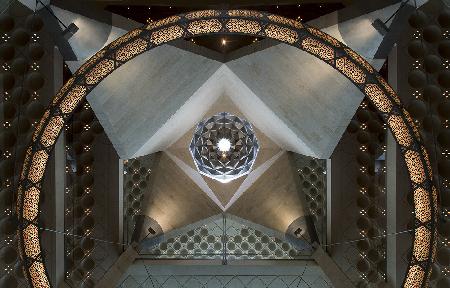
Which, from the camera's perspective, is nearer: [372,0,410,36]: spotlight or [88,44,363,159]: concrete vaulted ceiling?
[372,0,410,36]: spotlight

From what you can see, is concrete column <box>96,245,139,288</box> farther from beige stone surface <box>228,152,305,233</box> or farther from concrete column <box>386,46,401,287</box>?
concrete column <box>386,46,401,287</box>

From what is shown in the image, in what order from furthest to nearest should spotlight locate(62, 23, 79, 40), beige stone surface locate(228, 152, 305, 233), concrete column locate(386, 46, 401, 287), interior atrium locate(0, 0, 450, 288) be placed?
beige stone surface locate(228, 152, 305, 233), concrete column locate(386, 46, 401, 287), interior atrium locate(0, 0, 450, 288), spotlight locate(62, 23, 79, 40)

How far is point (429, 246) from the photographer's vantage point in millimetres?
6824

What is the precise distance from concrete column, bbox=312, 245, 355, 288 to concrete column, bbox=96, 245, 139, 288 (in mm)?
3172

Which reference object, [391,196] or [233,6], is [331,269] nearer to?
[391,196]

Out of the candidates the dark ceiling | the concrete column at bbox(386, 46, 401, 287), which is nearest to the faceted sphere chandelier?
the dark ceiling

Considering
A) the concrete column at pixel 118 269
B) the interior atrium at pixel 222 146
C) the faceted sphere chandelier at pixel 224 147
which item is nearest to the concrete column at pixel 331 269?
the interior atrium at pixel 222 146

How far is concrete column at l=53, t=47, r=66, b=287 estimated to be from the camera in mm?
9352

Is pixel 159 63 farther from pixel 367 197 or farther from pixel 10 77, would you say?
pixel 367 197

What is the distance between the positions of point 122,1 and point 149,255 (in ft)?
15.1

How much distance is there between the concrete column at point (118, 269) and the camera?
9.49m

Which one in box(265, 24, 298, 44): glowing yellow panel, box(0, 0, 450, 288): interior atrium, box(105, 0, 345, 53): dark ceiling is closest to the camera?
box(265, 24, 298, 44): glowing yellow panel

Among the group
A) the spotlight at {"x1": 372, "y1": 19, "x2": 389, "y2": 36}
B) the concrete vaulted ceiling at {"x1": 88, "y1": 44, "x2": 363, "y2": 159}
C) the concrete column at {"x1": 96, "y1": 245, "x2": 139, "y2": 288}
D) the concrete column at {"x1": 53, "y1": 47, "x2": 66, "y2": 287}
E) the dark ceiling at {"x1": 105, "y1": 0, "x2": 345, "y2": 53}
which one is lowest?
the concrete column at {"x1": 96, "y1": 245, "x2": 139, "y2": 288}

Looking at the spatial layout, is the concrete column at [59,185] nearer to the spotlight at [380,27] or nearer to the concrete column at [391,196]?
the spotlight at [380,27]
